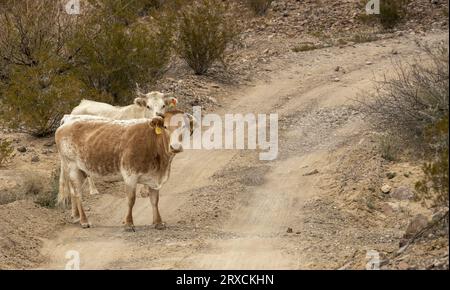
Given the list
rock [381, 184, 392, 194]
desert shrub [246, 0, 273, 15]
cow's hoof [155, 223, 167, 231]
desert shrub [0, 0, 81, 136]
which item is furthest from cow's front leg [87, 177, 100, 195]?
desert shrub [246, 0, 273, 15]

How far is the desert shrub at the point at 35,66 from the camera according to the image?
17781 millimetres

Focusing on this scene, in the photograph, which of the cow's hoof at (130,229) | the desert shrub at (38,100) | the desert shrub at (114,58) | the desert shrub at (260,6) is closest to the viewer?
the cow's hoof at (130,229)

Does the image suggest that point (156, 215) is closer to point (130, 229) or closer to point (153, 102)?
point (130, 229)

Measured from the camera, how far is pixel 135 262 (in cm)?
1091

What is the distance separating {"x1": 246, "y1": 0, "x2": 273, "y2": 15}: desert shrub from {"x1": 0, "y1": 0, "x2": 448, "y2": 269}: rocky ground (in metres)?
6.06

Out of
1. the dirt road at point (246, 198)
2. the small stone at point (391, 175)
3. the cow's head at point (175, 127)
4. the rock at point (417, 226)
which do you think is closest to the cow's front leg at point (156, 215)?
the dirt road at point (246, 198)

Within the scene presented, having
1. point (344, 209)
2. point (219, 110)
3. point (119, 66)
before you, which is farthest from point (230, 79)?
point (344, 209)

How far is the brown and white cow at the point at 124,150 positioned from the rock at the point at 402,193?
373 cm

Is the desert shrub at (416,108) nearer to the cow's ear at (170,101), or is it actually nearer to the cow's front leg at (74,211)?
the cow's ear at (170,101)

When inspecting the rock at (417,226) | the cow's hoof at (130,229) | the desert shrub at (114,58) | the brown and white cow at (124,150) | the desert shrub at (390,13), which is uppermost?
the desert shrub at (390,13)

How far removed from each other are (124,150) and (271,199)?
289 centimetres

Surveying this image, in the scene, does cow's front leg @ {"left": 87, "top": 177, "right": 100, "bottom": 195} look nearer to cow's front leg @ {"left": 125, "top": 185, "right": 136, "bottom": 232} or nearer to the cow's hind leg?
the cow's hind leg

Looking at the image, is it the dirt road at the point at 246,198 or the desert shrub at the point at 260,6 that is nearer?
the dirt road at the point at 246,198

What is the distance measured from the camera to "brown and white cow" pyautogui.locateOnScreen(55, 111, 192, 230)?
12.4 meters
